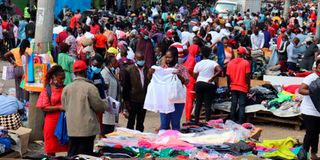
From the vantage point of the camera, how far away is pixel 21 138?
9.43 metres

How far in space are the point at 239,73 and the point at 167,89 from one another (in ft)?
9.00

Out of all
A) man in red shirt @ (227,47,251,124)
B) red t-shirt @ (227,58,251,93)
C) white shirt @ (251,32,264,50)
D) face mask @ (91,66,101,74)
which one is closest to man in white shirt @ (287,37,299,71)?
white shirt @ (251,32,264,50)

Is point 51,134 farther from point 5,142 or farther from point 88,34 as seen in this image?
point 88,34

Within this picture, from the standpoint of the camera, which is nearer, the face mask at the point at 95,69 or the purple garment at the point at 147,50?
the face mask at the point at 95,69

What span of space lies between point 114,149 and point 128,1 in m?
35.6

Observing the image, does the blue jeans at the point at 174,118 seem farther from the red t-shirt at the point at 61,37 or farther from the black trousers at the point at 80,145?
the red t-shirt at the point at 61,37

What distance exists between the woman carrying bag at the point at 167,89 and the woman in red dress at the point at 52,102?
1.98 metres

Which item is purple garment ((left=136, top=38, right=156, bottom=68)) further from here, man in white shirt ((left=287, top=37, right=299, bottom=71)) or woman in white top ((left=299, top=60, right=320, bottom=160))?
woman in white top ((left=299, top=60, right=320, bottom=160))

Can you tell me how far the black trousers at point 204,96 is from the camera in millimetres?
12383

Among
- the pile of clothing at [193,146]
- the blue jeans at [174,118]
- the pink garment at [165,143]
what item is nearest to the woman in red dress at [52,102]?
the pile of clothing at [193,146]

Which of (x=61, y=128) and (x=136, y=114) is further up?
(x=61, y=128)

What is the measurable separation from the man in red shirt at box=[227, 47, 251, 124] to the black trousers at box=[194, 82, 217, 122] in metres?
0.39

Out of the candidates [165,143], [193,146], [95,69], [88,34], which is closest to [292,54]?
[88,34]

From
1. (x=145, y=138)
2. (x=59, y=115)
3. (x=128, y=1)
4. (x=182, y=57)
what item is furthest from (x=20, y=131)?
(x=128, y=1)
